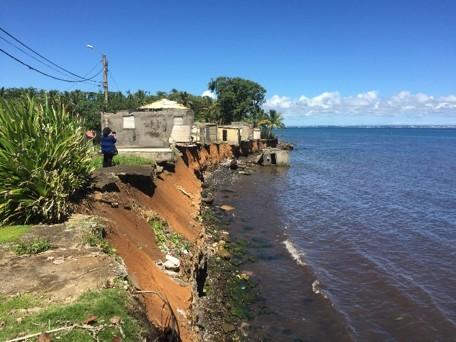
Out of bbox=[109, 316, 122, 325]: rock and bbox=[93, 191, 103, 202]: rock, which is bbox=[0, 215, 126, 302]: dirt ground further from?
bbox=[93, 191, 103, 202]: rock

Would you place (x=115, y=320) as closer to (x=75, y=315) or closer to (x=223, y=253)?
(x=75, y=315)

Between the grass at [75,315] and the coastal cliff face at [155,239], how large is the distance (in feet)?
3.29

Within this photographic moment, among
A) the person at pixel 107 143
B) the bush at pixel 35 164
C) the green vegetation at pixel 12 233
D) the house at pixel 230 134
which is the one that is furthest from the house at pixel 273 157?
the green vegetation at pixel 12 233

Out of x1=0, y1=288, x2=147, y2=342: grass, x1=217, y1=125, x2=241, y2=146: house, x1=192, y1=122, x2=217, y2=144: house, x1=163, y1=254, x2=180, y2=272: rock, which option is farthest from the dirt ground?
x1=217, y1=125, x2=241, y2=146: house

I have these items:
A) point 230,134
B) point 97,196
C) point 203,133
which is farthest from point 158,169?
point 230,134

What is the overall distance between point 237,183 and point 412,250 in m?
21.5

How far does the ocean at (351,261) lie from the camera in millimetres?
13602

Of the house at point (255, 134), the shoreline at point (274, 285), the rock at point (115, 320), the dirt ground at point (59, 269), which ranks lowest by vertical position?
the shoreline at point (274, 285)

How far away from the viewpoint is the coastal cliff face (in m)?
8.14

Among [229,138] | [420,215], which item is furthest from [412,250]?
[229,138]

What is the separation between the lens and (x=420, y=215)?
93.7ft

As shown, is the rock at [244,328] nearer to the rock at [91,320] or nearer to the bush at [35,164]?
the bush at [35,164]

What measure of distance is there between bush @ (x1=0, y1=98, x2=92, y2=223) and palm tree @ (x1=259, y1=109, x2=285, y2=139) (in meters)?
72.8

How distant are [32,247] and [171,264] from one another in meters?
4.51
